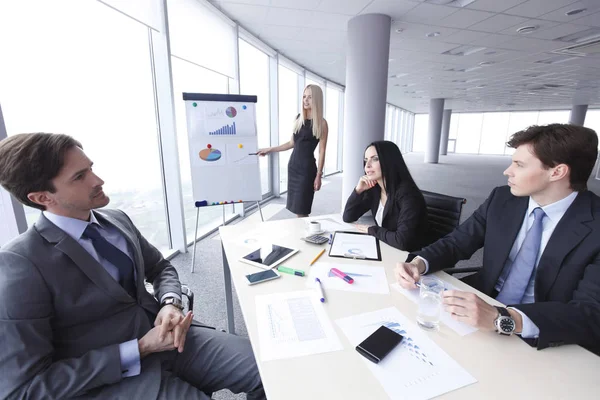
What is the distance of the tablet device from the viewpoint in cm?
141

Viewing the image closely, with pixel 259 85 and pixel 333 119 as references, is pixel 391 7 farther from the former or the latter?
pixel 333 119

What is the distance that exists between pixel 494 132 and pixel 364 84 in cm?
1852

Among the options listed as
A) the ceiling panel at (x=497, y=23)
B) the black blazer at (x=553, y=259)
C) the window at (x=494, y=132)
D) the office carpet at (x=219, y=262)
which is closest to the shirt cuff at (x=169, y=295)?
the office carpet at (x=219, y=262)

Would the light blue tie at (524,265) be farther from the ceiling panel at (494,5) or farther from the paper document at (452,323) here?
the ceiling panel at (494,5)

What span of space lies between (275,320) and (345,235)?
0.87 meters

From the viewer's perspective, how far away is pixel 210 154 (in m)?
2.93

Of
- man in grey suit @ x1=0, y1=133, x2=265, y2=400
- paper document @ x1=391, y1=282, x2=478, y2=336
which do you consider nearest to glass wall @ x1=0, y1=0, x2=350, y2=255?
man in grey suit @ x1=0, y1=133, x2=265, y2=400

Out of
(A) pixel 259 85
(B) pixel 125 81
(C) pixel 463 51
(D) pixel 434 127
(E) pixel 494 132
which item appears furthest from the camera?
(E) pixel 494 132

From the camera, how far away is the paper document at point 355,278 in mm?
1193

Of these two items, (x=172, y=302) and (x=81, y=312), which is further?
(x=172, y=302)

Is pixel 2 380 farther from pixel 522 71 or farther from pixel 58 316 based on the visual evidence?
pixel 522 71

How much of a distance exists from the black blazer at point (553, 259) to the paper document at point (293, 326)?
0.62m

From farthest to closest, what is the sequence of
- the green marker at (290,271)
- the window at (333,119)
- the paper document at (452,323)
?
the window at (333,119)
the green marker at (290,271)
the paper document at (452,323)

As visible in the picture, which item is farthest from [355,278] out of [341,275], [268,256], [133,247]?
[133,247]
